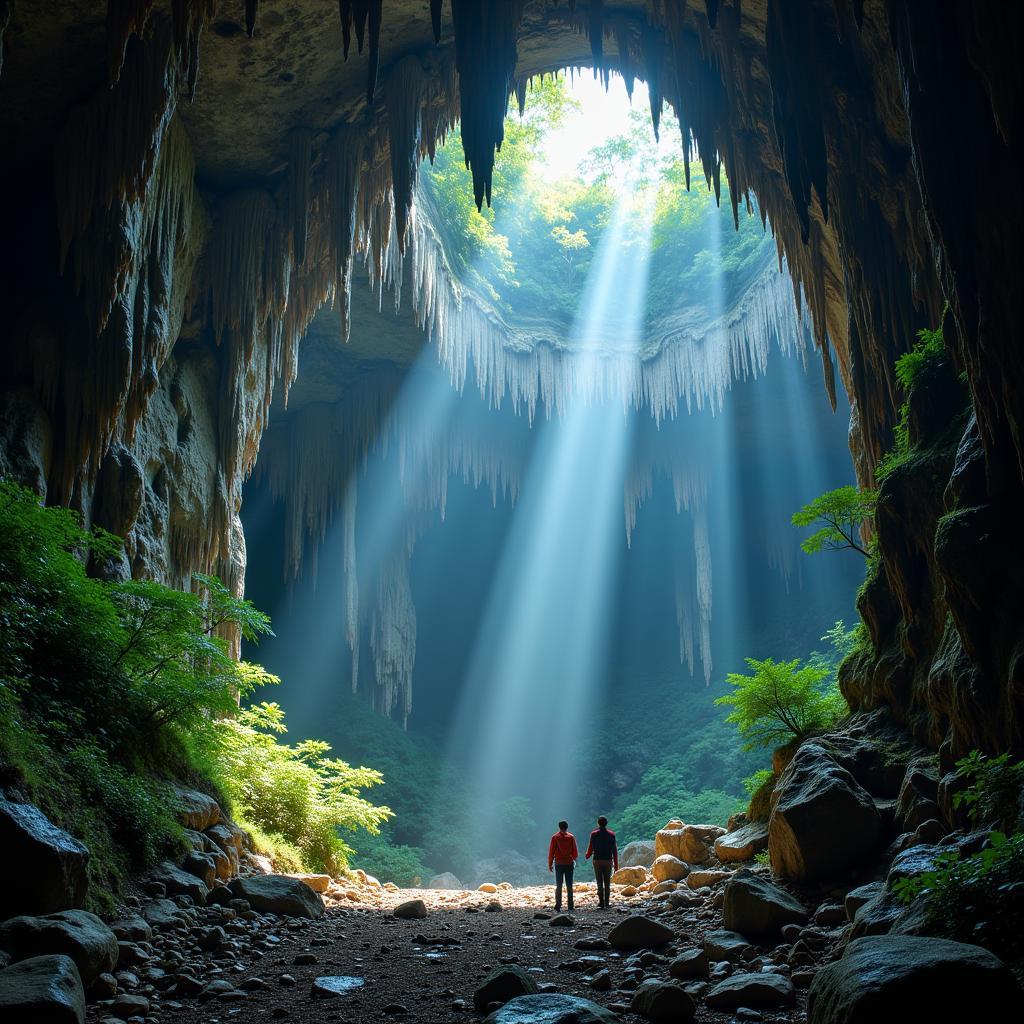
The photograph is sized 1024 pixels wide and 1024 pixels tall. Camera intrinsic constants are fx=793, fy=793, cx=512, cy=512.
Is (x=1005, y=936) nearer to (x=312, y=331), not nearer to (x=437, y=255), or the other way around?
(x=437, y=255)

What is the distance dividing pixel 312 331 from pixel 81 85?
8.29 m

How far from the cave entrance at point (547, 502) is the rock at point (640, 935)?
11.7 m

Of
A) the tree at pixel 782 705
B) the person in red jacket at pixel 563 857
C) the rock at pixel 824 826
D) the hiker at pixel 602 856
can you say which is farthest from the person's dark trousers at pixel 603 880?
the rock at pixel 824 826

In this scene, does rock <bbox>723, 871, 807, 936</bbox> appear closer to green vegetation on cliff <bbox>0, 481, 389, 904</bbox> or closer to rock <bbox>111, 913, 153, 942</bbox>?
rock <bbox>111, 913, 153, 942</bbox>

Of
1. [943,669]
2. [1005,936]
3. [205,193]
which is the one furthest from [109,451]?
[1005,936]

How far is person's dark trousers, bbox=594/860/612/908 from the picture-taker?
7.61 m

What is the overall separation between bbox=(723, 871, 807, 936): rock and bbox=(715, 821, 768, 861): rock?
7.10ft

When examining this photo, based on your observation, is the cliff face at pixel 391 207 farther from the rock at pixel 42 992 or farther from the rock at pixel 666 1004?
the rock at pixel 42 992

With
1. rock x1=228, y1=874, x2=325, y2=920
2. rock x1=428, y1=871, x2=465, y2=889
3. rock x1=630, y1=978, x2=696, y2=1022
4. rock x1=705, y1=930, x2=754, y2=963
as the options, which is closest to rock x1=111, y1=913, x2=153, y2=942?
rock x1=228, y1=874, x2=325, y2=920

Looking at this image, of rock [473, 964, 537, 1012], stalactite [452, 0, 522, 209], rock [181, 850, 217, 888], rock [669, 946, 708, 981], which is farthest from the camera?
stalactite [452, 0, 522, 209]

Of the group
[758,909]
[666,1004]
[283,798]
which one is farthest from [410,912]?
[666,1004]

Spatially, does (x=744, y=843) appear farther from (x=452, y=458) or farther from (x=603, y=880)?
(x=452, y=458)

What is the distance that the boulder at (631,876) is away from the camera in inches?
385

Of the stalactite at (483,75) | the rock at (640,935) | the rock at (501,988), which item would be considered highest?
the stalactite at (483,75)
